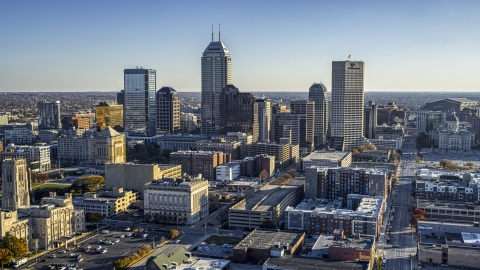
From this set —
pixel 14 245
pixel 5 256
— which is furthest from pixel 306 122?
pixel 5 256

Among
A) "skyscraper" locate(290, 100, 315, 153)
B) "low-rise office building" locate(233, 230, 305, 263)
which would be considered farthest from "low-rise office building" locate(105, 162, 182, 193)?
"skyscraper" locate(290, 100, 315, 153)

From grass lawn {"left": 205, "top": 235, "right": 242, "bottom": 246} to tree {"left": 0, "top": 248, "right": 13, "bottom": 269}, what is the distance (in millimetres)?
11545

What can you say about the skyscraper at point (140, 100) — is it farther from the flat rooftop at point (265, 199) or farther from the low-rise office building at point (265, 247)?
the low-rise office building at point (265, 247)

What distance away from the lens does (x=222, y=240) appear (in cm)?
3669

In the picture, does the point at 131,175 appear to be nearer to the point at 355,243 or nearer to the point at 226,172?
the point at 226,172

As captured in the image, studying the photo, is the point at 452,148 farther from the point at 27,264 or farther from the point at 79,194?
the point at 27,264

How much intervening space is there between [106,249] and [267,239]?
389 inches

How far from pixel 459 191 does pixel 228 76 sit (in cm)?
5385

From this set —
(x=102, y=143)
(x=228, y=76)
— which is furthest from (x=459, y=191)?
(x=228, y=76)

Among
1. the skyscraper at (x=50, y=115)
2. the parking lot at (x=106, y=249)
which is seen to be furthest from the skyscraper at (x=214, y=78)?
the parking lot at (x=106, y=249)

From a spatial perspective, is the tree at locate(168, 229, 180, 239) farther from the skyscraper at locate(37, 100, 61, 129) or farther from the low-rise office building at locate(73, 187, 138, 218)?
the skyscraper at locate(37, 100, 61, 129)

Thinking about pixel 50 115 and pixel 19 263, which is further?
pixel 50 115

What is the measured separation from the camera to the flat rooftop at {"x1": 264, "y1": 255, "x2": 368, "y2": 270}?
1113 inches

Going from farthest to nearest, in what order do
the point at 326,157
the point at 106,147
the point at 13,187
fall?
the point at 106,147, the point at 326,157, the point at 13,187
